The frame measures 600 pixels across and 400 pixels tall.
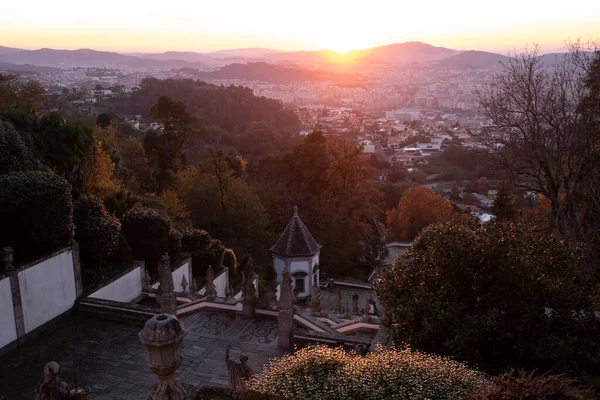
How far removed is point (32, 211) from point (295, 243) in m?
10.7

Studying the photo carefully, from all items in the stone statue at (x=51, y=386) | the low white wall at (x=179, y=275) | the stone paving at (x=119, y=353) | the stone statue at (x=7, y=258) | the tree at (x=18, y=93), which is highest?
the tree at (x=18, y=93)

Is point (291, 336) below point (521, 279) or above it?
below

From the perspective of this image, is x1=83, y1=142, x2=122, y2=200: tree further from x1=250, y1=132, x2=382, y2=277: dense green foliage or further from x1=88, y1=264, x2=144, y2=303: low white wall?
x1=250, y1=132, x2=382, y2=277: dense green foliage

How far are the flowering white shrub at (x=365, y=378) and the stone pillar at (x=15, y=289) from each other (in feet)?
25.9

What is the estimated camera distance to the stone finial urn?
479cm

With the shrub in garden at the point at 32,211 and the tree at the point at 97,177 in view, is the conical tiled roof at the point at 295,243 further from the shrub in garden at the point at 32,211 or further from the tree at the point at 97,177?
the shrub in garden at the point at 32,211

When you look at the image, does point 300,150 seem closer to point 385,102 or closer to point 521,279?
point 521,279

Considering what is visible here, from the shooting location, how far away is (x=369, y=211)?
2833cm

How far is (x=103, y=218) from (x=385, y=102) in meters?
176

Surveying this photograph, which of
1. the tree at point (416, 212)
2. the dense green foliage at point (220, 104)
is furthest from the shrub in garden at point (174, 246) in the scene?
the dense green foliage at point (220, 104)

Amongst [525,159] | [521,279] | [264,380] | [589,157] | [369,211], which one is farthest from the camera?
[369,211]

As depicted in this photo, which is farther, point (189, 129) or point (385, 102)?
point (385, 102)

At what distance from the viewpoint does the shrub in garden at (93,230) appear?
14781 millimetres

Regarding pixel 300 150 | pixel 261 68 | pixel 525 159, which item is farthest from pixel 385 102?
pixel 525 159
